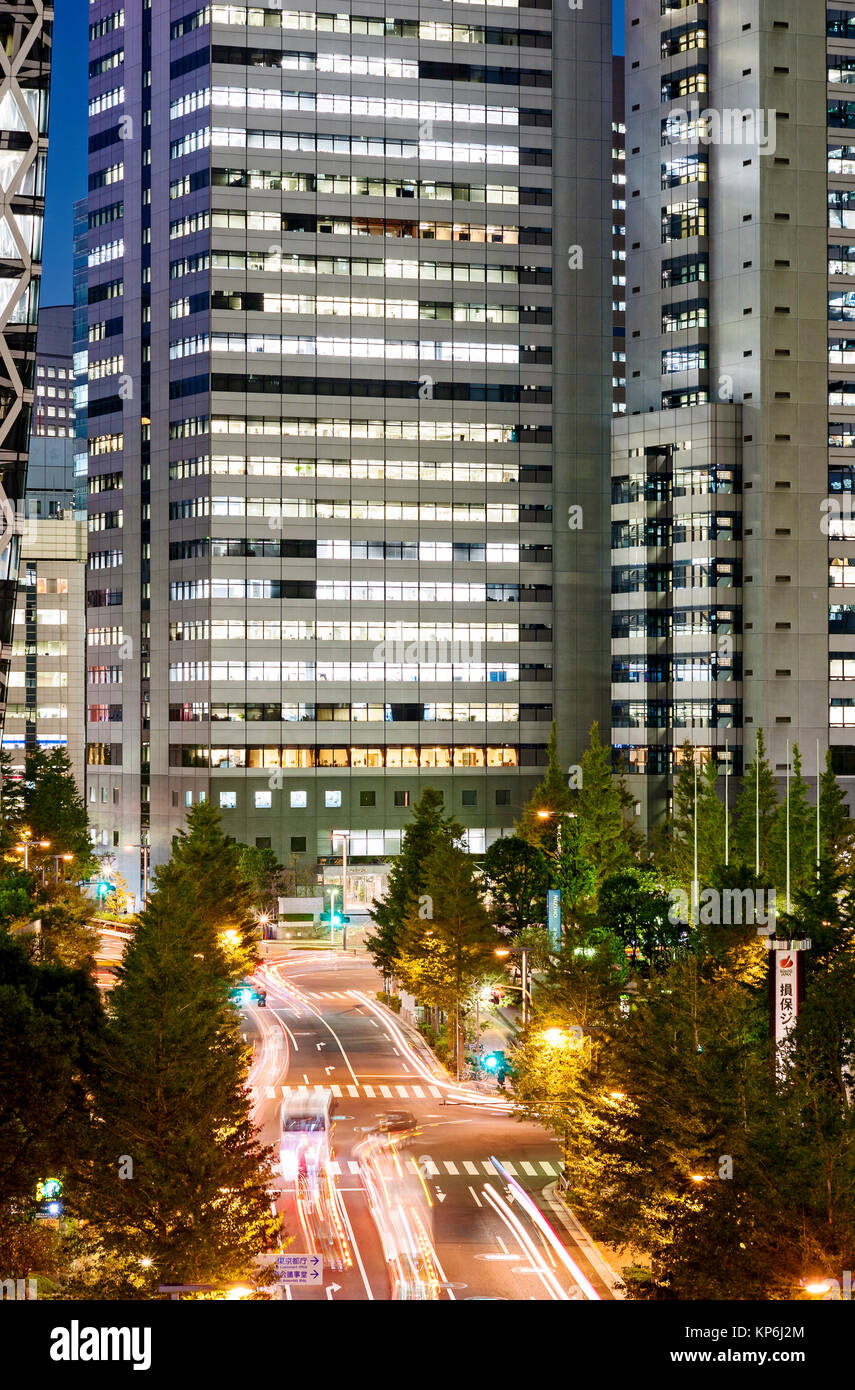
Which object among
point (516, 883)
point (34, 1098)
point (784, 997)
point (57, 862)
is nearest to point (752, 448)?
point (516, 883)

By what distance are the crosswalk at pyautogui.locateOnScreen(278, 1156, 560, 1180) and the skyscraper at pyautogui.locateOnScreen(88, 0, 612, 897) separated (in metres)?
86.1

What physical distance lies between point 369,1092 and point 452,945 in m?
8.70

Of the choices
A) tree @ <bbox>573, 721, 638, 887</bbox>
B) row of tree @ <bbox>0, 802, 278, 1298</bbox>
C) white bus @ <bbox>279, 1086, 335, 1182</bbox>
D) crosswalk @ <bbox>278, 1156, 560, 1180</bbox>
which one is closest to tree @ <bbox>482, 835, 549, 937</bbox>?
tree @ <bbox>573, 721, 638, 887</bbox>

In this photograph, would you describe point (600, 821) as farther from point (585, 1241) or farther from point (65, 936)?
point (585, 1241)

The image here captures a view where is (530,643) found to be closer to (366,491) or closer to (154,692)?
(366,491)

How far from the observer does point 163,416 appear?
147 metres

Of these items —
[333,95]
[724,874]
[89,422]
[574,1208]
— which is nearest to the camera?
[574,1208]

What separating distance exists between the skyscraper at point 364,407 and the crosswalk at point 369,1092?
72007 mm

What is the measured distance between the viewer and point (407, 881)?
8750 centimetres

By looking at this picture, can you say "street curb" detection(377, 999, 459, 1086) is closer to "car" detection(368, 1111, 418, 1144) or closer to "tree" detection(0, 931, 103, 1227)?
"car" detection(368, 1111, 418, 1144)

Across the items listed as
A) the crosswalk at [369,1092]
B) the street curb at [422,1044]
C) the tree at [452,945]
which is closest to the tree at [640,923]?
the tree at [452,945]

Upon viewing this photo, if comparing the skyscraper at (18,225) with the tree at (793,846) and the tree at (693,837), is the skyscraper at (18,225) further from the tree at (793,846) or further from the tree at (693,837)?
the tree at (793,846)
